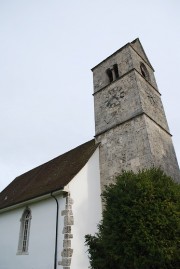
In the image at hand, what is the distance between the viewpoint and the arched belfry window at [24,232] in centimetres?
965

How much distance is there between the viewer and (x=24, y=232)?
10.1 m

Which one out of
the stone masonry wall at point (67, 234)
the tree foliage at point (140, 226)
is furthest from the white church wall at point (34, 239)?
the tree foliage at point (140, 226)

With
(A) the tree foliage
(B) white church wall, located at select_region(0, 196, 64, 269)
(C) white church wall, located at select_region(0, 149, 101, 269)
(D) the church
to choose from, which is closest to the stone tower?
(D) the church

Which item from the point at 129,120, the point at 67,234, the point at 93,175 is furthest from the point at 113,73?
the point at 67,234

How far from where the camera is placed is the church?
27.2 feet

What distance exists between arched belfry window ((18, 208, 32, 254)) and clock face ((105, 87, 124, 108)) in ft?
24.0

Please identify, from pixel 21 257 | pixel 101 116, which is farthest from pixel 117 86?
pixel 21 257

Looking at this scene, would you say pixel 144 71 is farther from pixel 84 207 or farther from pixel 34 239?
pixel 34 239

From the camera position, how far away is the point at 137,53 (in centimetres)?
1452

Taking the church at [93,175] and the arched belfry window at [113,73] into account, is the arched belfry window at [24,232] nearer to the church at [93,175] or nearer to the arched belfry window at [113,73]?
the church at [93,175]

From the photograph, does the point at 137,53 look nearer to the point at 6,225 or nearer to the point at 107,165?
the point at 107,165

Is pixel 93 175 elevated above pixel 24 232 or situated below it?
above

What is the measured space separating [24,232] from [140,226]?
6485mm

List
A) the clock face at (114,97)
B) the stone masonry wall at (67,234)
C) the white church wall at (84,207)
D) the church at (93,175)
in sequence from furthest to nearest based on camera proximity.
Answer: the clock face at (114,97)
the church at (93,175)
the white church wall at (84,207)
the stone masonry wall at (67,234)
